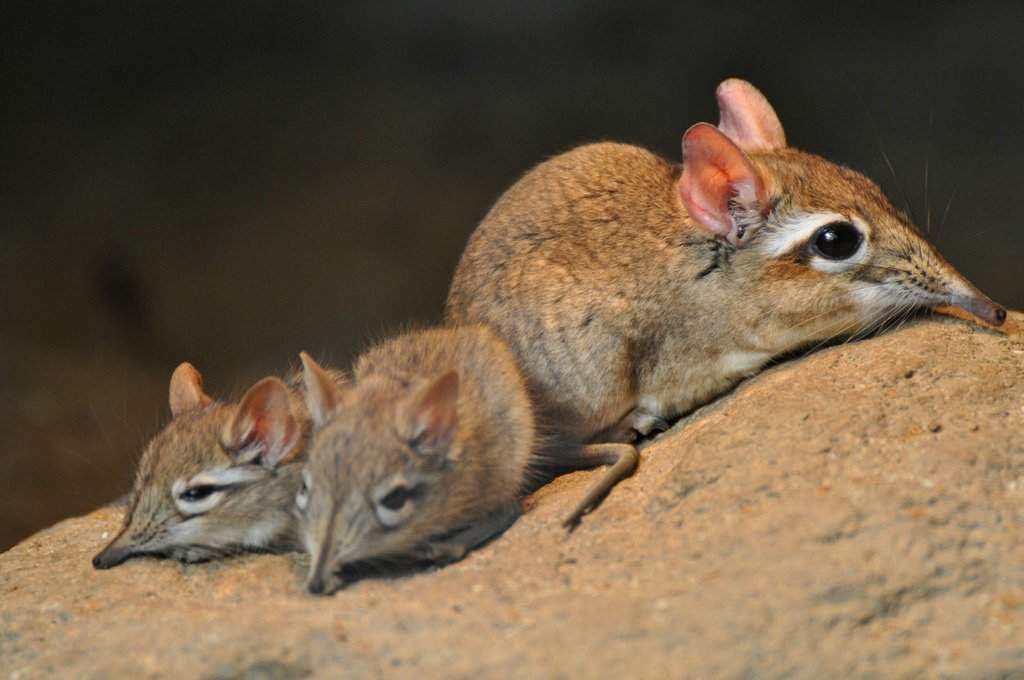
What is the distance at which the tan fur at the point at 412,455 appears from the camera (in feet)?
11.7

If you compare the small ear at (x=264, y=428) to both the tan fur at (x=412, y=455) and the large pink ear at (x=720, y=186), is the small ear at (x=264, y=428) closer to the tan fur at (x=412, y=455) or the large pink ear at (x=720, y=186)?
the tan fur at (x=412, y=455)

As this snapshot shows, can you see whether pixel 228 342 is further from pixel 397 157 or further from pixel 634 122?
pixel 634 122

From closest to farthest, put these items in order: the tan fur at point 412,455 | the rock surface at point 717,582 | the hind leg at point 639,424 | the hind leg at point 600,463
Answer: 1. the rock surface at point 717,582
2. the tan fur at point 412,455
3. the hind leg at point 600,463
4. the hind leg at point 639,424

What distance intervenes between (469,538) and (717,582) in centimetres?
96

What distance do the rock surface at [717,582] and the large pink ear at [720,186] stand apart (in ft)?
2.23

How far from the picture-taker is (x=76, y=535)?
4906mm

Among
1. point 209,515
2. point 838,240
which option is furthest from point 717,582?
point 209,515

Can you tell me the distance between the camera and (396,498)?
3635mm

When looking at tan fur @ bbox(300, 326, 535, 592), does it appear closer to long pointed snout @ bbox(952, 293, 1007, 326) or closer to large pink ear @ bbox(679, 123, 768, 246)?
large pink ear @ bbox(679, 123, 768, 246)

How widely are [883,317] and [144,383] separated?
4.81 m

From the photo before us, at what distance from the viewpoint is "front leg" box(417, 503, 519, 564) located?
12.5ft

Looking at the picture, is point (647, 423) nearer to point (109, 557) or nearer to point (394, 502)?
point (394, 502)

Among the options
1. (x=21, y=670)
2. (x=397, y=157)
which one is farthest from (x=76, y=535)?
(x=397, y=157)

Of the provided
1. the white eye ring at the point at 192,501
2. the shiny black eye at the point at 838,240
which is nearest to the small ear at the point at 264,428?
the white eye ring at the point at 192,501
